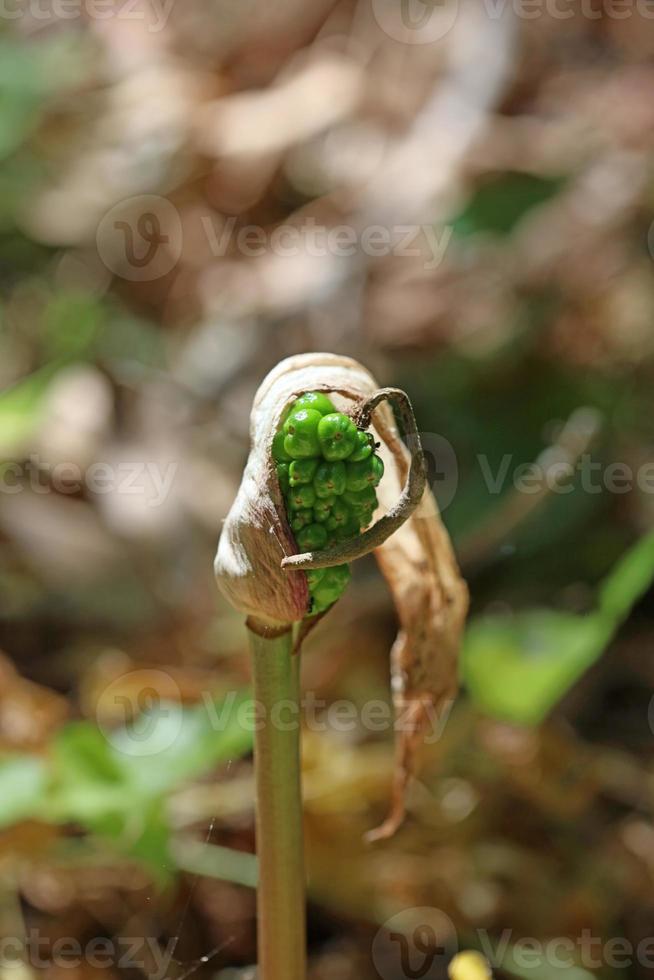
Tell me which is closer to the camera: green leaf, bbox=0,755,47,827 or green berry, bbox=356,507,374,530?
green berry, bbox=356,507,374,530

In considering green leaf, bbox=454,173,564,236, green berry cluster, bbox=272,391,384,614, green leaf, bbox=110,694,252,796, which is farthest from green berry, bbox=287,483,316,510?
green leaf, bbox=454,173,564,236

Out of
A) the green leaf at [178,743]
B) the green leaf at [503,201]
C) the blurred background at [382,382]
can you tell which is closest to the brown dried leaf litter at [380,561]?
the green leaf at [178,743]

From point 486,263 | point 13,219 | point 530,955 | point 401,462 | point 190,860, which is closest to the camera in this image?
point 401,462

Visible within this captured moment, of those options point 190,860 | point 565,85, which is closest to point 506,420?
point 190,860

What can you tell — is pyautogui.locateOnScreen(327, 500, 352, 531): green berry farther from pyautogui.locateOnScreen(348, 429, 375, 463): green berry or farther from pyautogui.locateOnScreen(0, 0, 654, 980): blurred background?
pyautogui.locateOnScreen(0, 0, 654, 980): blurred background

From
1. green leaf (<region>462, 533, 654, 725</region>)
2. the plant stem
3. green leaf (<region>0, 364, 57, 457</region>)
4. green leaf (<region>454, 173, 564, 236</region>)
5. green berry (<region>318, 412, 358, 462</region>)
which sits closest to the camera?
green berry (<region>318, 412, 358, 462</region>)

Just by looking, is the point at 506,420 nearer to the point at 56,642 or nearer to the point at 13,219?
the point at 56,642

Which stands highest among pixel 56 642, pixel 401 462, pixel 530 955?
pixel 401 462

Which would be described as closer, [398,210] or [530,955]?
[530,955]
